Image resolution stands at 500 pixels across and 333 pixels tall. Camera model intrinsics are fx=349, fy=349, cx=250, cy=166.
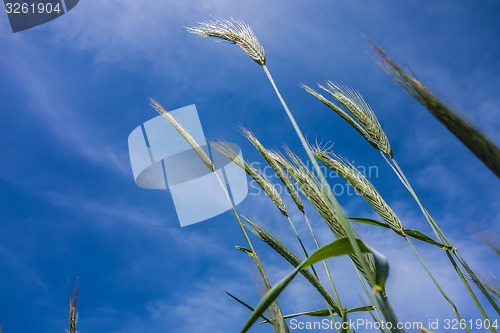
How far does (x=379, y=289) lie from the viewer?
26.4 inches

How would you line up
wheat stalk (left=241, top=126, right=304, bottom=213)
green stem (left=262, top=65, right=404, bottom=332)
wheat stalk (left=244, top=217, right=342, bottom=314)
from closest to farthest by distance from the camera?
1. green stem (left=262, top=65, right=404, bottom=332)
2. wheat stalk (left=244, top=217, right=342, bottom=314)
3. wheat stalk (left=241, top=126, right=304, bottom=213)

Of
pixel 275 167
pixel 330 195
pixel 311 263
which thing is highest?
pixel 275 167

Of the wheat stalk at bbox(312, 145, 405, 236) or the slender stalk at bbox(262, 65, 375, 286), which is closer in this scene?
the slender stalk at bbox(262, 65, 375, 286)

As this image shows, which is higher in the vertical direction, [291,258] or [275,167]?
[275,167]

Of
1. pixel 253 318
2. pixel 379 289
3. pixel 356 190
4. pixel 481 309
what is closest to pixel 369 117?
pixel 356 190

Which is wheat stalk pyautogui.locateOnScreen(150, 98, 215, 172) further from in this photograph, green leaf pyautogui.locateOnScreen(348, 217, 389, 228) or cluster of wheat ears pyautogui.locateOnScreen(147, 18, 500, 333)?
green leaf pyautogui.locateOnScreen(348, 217, 389, 228)

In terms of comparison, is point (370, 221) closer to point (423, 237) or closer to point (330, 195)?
point (423, 237)

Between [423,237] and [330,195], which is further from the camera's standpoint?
[423,237]

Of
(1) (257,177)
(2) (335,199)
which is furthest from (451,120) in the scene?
(1) (257,177)

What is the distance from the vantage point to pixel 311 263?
30.9 inches

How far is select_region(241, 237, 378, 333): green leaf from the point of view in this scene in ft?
2.12

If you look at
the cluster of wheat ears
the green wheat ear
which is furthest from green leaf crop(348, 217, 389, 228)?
the green wheat ear

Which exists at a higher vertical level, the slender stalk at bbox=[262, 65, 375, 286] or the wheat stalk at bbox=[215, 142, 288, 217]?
the wheat stalk at bbox=[215, 142, 288, 217]

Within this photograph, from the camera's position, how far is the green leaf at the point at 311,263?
646 mm
